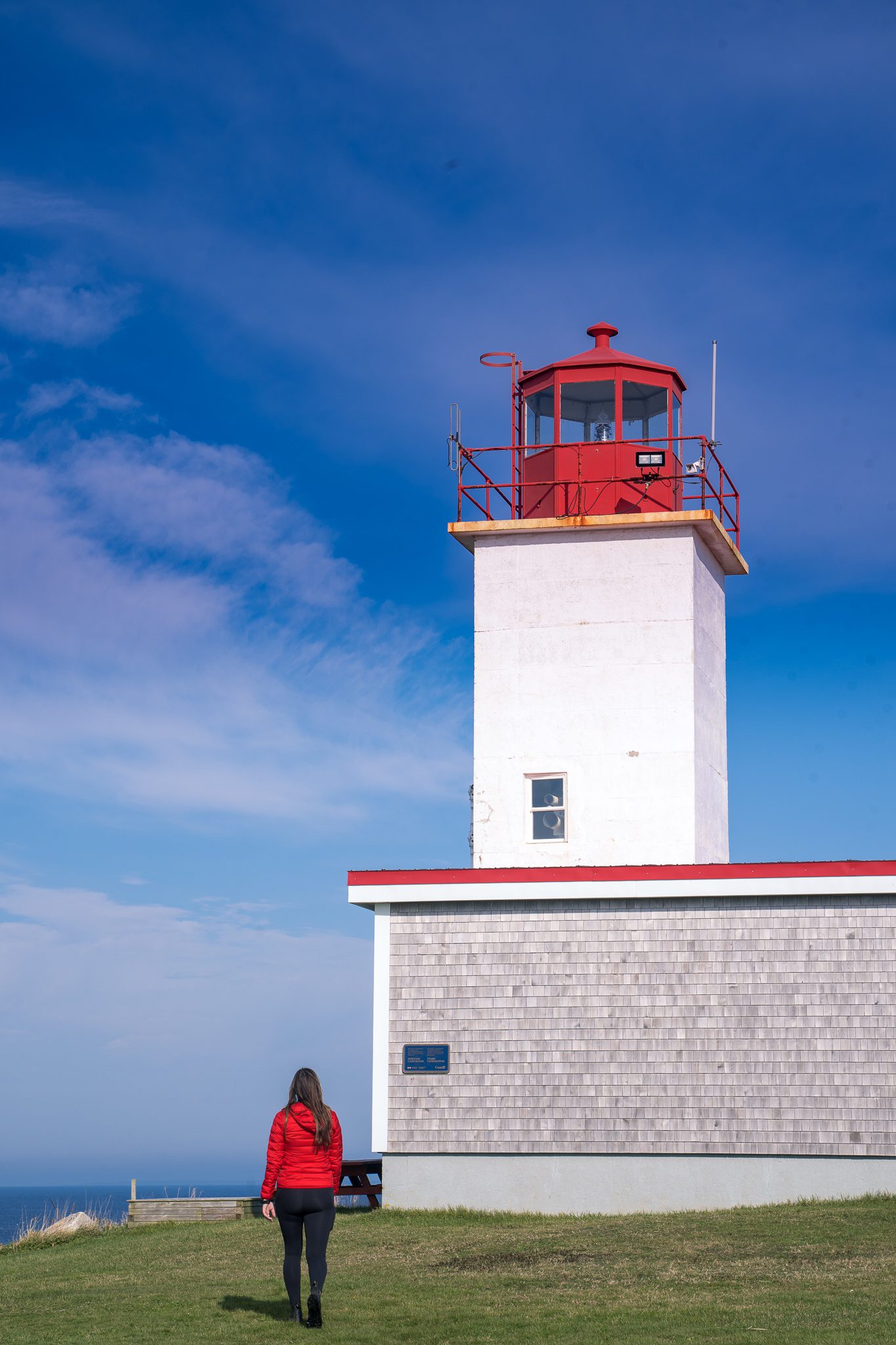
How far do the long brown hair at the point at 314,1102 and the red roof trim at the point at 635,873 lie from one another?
7511 mm

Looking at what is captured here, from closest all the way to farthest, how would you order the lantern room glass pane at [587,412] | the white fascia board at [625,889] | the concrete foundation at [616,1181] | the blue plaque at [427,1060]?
the concrete foundation at [616,1181] < the white fascia board at [625,889] < the blue plaque at [427,1060] < the lantern room glass pane at [587,412]

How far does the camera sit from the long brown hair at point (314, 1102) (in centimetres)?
951

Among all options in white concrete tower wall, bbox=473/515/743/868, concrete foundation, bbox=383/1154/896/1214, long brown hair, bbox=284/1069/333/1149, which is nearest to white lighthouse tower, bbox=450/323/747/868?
white concrete tower wall, bbox=473/515/743/868

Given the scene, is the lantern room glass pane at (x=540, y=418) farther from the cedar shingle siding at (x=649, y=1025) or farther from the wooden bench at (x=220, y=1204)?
the wooden bench at (x=220, y=1204)

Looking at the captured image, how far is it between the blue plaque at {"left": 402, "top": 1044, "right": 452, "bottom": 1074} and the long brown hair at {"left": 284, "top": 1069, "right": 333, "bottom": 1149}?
7447 millimetres

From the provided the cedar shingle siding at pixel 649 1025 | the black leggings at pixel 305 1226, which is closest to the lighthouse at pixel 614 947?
the cedar shingle siding at pixel 649 1025

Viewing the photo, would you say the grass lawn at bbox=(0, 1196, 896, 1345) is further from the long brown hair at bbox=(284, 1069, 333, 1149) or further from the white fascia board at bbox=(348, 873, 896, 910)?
the white fascia board at bbox=(348, 873, 896, 910)

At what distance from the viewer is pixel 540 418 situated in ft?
66.7

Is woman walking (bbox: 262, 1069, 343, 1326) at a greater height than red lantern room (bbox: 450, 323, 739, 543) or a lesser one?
lesser

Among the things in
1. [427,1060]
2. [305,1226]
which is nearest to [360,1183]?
[427,1060]

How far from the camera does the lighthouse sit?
1606 centimetres

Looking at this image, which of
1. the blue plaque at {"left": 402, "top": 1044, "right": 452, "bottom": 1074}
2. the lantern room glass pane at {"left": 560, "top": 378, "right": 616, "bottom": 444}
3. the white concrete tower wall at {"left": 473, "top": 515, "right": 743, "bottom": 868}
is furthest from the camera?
the lantern room glass pane at {"left": 560, "top": 378, "right": 616, "bottom": 444}

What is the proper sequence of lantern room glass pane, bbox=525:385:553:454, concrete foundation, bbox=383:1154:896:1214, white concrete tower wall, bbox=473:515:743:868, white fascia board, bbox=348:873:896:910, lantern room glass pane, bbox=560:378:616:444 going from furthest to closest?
lantern room glass pane, bbox=525:385:553:454, lantern room glass pane, bbox=560:378:616:444, white concrete tower wall, bbox=473:515:743:868, white fascia board, bbox=348:873:896:910, concrete foundation, bbox=383:1154:896:1214

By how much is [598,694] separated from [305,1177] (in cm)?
1015
